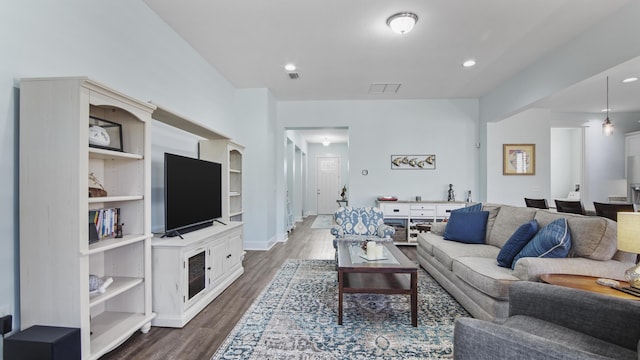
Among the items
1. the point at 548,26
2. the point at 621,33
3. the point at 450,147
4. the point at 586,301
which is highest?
the point at 548,26

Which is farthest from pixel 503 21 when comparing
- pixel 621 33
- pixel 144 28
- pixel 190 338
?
pixel 190 338

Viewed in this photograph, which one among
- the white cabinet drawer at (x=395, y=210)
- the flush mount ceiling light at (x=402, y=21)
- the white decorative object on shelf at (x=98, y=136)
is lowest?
the white cabinet drawer at (x=395, y=210)

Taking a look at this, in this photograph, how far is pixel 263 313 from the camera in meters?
2.56

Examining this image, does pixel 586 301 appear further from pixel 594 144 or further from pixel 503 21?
pixel 594 144

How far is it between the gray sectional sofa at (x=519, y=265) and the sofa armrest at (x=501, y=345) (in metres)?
1.11

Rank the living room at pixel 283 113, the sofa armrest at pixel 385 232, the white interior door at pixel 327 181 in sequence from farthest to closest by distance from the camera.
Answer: the white interior door at pixel 327 181, the sofa armrest at pixel 385 232, the living room at pixel 283 113

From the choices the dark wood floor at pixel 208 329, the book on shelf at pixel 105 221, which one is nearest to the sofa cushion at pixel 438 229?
the dark wood floor at pixel 208 329

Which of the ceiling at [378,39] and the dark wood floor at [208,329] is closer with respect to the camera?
the dark wood floor at [208,329]

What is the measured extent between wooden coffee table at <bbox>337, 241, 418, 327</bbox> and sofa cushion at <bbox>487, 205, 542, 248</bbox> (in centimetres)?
107

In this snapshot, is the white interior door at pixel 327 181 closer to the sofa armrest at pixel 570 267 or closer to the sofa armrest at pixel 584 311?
the sofa armrest at pixel 570 267

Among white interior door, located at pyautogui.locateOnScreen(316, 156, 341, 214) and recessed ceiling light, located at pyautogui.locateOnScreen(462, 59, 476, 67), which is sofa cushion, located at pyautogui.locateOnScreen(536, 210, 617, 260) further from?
white interior door, located at pyautogui.locateOnScreen(316, 156, 341, 214)

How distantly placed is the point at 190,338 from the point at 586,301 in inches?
95.9

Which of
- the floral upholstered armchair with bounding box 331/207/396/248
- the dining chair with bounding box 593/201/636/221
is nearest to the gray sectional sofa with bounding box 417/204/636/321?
the dining chair with bounding box 593/201/636/221

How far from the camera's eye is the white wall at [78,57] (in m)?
1.63
